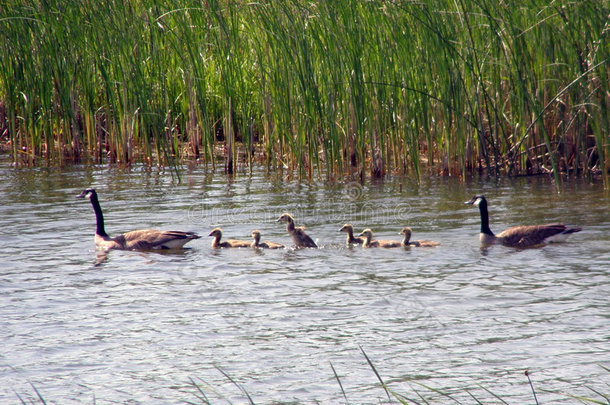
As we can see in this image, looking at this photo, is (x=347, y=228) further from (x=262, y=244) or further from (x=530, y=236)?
(x=530, y=236)

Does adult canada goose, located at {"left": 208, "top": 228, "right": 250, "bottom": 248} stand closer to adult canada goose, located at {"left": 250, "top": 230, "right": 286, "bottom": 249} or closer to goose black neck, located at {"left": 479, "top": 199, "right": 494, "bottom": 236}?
adult canada goose, located at {"left": 250, "top": 230, "right": 286, "bottom": 249}

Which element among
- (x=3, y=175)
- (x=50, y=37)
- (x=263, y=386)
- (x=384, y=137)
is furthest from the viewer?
(x=3, y=175)

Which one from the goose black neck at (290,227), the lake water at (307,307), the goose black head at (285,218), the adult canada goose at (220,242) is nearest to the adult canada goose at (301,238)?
the goose black neck at (290,227)

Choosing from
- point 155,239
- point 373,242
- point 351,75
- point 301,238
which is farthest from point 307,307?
point 351,75

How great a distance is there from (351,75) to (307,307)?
5950 mm

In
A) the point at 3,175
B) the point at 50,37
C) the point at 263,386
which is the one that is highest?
the point at 50,37

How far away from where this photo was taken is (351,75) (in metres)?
12.4

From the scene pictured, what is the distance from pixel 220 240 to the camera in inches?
413

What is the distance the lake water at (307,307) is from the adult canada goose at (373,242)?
0.61 ft

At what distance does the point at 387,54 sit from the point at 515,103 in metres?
2.25

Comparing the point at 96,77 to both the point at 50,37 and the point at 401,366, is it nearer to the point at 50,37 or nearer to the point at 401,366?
the point at 50,37

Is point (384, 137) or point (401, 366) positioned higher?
A: point (384, 137)

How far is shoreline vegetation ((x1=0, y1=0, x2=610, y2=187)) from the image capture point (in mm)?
11977

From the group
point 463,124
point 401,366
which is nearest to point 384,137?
point 463,124
